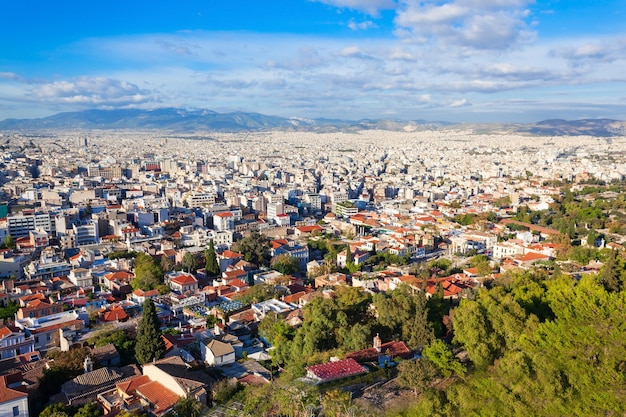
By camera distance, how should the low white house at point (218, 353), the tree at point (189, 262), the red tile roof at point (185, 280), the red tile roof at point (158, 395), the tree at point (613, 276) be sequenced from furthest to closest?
the tree at point (189, 262)
the red tile roof at point (185, 280)
the tree at point (613, 276)
the low white house at point (218, 353)
the red tile roof at point (158, 395)

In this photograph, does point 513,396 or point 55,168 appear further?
point 55,168

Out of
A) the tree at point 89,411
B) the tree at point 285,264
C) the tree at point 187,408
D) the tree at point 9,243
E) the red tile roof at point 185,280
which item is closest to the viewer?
the tree at point 187,408

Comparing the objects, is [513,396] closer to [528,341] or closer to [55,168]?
[528,341]

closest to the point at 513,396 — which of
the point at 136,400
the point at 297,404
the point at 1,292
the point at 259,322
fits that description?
the point at 297,404

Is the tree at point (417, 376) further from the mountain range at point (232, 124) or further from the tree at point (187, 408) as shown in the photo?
the mountain range at point (232, 124)

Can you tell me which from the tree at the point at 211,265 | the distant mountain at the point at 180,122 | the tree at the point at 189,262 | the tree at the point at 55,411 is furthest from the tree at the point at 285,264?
the distant mountain at the point at 180,122

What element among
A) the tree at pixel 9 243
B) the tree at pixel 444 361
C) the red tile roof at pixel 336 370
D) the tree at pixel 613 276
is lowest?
the tree at pixel 9 243

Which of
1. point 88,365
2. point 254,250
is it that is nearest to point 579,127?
point 254,250

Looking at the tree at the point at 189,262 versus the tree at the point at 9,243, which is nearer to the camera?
the tree at the point at 189,262
